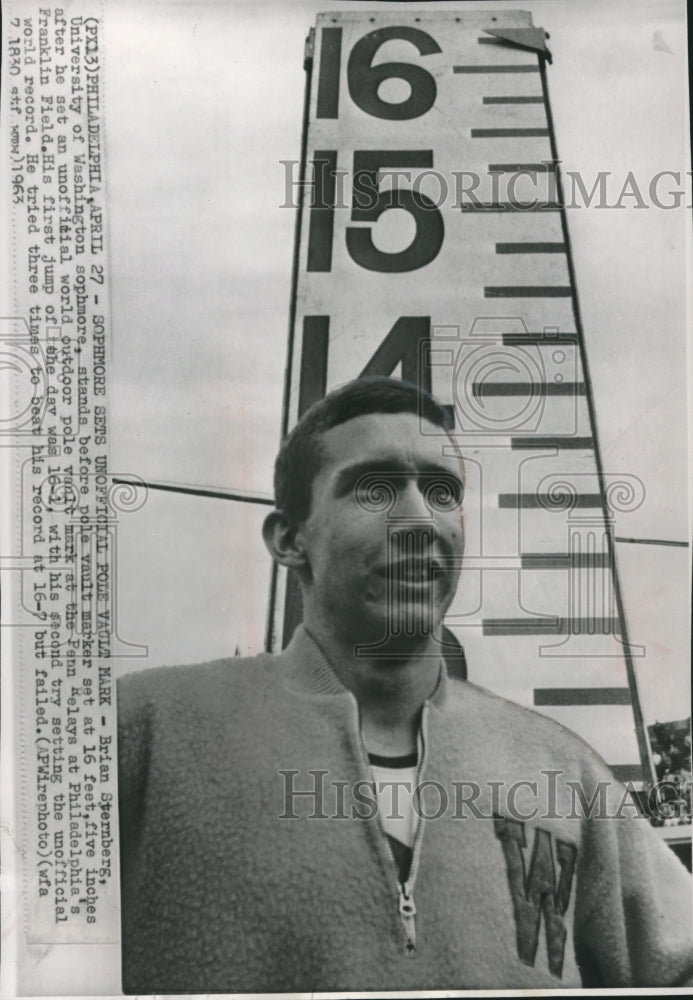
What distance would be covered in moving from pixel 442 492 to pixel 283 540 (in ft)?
0.60

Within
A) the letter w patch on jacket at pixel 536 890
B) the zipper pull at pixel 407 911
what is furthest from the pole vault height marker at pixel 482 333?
the zipper pull at pixel 407 911

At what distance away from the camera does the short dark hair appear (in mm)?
948

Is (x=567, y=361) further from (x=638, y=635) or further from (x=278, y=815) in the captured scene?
(x=278, y=815)

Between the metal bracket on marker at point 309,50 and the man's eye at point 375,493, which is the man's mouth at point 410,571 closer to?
the man's eye at point 375,493

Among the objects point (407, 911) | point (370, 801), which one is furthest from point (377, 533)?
point (407, 911)

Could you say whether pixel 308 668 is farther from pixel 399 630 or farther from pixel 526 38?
pixel 526 38

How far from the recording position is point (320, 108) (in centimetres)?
98

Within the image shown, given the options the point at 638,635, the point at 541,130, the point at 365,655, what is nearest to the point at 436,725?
the point at 365,655

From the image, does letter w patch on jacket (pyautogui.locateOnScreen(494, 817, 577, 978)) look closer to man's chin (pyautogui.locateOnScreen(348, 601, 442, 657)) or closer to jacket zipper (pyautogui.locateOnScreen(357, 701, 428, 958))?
jacket zipper (pyautogui.locateOnScreen(357, 701, 428, 958))

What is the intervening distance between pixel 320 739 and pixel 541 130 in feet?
2.42

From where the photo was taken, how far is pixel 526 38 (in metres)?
1.00

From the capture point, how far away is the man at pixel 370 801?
36.1 inches

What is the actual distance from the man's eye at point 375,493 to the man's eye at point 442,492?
0.04 meters

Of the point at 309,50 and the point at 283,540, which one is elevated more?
the point at 309,50
